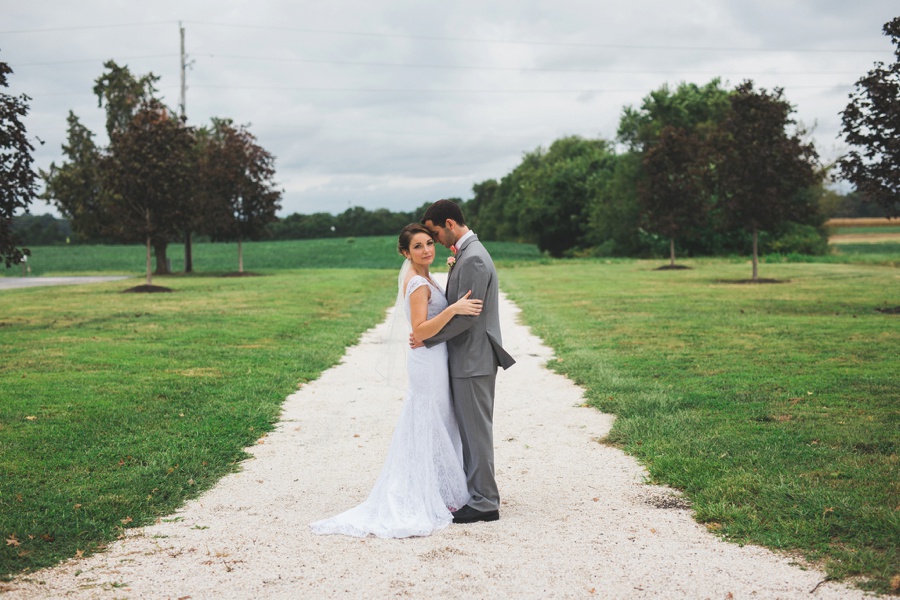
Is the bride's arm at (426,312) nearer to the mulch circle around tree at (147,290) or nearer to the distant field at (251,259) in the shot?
the mulch circle around tree at (147,290)

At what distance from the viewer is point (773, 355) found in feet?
37.6

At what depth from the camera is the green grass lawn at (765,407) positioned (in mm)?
4738

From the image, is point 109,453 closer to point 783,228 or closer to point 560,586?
point 560,586

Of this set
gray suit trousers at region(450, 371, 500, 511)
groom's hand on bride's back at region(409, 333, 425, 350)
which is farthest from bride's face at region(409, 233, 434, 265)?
gray suit trousers at region(450, 371, 500, 511)

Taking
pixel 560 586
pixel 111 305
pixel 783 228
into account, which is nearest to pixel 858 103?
pixel 560 586

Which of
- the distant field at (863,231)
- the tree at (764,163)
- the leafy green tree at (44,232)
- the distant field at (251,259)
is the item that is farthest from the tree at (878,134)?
the leafy green tree at (44,232)

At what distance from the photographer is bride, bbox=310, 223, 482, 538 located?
16.4ft

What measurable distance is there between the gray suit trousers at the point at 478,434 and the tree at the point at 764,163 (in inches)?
893

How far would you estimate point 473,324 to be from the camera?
198 inches

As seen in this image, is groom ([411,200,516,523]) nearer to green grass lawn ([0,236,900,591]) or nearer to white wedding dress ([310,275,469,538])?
white wedding dress ([310,275,469,538])

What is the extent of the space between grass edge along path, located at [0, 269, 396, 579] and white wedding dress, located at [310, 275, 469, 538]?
154cm

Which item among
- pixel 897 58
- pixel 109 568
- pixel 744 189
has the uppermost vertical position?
pixel 897 58

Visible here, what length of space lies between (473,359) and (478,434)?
0.49m

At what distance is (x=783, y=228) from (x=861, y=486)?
5035 centimetres
